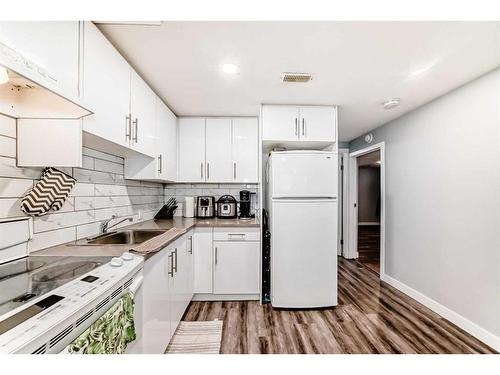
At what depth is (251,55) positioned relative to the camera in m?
→ 1.57

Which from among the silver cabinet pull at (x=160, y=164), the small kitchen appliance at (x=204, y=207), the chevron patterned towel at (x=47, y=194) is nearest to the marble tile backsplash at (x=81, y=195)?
the chevron patterned towel at (x=47, y=194)

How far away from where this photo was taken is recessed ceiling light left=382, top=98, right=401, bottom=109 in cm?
236

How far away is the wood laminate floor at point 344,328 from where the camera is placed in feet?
5.83

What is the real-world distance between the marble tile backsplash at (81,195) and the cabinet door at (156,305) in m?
0.59

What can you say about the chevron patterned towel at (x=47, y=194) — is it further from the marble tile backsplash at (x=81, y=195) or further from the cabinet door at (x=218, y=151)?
the cabinet door at (x=218, y=151)

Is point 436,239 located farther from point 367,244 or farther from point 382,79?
point 367,244

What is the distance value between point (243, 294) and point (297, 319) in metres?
0.64

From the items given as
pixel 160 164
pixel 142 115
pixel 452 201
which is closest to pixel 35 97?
pixel 142 115

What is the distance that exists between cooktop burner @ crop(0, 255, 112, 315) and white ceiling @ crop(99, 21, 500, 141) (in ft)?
4.26

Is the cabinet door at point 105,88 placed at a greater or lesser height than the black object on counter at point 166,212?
greater

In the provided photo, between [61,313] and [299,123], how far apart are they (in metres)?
2.40

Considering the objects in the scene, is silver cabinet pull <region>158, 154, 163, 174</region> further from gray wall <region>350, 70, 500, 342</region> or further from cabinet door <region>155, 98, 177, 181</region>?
gray wall <region>350, 70, 500, 342</region>
